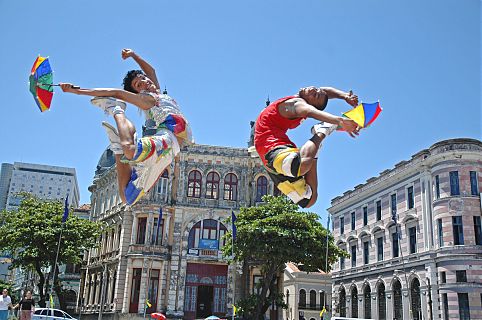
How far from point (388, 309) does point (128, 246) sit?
843 inches

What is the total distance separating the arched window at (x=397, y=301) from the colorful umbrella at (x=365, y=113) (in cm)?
3888

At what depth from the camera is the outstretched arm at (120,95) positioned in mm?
6805

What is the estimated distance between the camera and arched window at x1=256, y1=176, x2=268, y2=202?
4481 cm

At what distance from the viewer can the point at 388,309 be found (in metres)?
43.4

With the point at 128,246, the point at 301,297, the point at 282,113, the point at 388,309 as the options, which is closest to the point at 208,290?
the point at 128,246

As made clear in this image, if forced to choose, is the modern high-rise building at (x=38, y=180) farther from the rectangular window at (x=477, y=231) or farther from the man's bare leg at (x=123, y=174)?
the man's bare leg at (x=123, y=174)

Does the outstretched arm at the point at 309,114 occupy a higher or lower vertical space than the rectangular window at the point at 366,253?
lower

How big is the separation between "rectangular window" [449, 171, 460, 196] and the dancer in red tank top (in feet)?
113

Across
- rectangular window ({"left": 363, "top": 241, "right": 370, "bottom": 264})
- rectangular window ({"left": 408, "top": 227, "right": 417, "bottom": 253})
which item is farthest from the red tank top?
rectangular window ({"left": 363, "top": 241, "right": 370, "bottom": 264})

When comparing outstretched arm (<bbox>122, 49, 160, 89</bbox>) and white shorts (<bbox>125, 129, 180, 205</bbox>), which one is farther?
outstretched arm (<bbox>122, 49, 160, 89</bbox>)

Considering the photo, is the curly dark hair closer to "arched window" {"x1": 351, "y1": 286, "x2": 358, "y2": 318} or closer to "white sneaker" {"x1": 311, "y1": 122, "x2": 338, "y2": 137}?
"white sneaker" {"x1": 311, "y1": 122, "x2": 338, "y2": 137}

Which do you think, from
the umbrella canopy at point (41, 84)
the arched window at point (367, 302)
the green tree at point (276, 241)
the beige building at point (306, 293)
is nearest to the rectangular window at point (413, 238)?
the arched window at point (367, 302)

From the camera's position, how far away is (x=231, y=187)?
45.0 metres

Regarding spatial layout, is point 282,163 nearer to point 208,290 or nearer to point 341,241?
point 208,290
